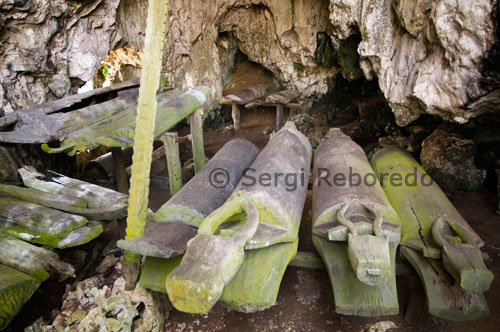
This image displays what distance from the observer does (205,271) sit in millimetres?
1854

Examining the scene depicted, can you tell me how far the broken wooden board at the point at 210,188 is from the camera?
9.75ft

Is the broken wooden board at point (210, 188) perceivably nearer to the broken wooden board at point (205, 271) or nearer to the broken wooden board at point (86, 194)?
the broken wooden board at point (86, 194)

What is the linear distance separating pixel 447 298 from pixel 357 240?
0.83 metres

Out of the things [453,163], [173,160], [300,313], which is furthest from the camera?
[453,163]

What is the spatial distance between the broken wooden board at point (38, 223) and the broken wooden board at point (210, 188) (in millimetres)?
779

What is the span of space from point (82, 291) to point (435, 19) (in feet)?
14.9

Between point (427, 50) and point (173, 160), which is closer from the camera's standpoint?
point (427, 50)

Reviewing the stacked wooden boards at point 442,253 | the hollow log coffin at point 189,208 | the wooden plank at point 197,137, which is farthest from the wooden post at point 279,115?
the stacked wooden boards at point 442,253

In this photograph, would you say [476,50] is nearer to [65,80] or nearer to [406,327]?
[406,327]

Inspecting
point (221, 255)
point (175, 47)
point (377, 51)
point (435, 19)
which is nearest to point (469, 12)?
point (435, 19)

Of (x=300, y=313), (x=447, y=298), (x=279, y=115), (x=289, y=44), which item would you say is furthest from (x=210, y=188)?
(x=289, y=44)

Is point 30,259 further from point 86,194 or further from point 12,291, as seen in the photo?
point 86,194

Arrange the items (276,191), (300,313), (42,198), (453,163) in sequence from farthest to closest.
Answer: (453,163)
(42,198)
(300,313)
(276,191)

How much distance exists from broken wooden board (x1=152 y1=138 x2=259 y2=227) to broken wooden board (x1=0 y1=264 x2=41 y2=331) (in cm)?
107
